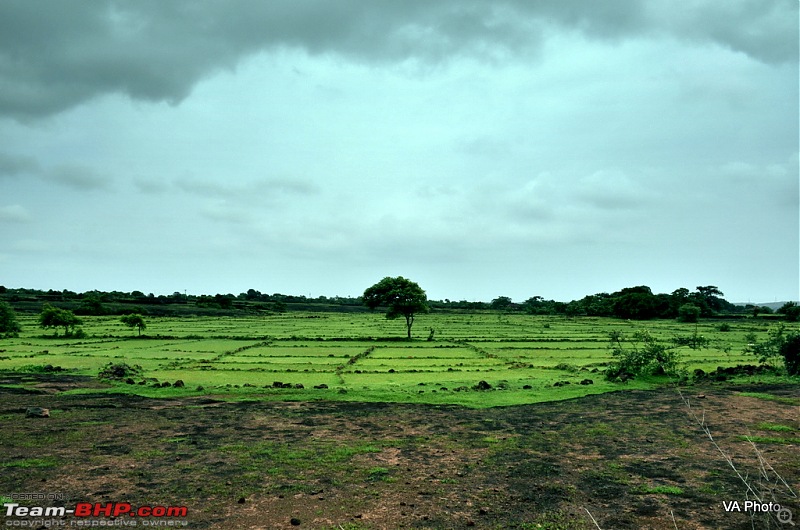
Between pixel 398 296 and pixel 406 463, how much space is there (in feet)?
121

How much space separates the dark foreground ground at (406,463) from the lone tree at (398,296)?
30584mm

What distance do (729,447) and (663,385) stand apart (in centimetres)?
1016

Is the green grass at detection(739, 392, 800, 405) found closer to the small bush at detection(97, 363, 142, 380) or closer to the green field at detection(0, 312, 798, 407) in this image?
the green field at detection(0, 312, 798, 407)

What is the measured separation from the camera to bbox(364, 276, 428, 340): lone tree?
154 ft

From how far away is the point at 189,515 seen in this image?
773 cm

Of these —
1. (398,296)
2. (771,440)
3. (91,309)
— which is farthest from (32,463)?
(91,309)

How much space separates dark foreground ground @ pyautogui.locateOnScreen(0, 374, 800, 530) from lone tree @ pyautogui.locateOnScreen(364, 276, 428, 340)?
100 ft

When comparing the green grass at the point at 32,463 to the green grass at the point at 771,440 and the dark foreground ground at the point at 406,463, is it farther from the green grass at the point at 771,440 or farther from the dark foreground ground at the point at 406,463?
the green grass at the point at 771,440

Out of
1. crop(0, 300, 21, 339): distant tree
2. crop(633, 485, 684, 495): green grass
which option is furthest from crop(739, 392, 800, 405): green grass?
crop(0, 300, 21, 339): distant tree

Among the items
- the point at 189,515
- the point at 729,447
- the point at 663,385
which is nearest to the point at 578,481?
the point at 729,447

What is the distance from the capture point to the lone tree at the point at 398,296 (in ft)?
154

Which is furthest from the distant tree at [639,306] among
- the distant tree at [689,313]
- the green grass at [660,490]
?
the green grass at [660,490]

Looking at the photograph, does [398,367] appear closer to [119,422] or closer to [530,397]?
[530,397]

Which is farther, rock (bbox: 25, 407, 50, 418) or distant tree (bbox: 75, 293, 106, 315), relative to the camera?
distant tree (bbox: 75, 293, 106, 315)
